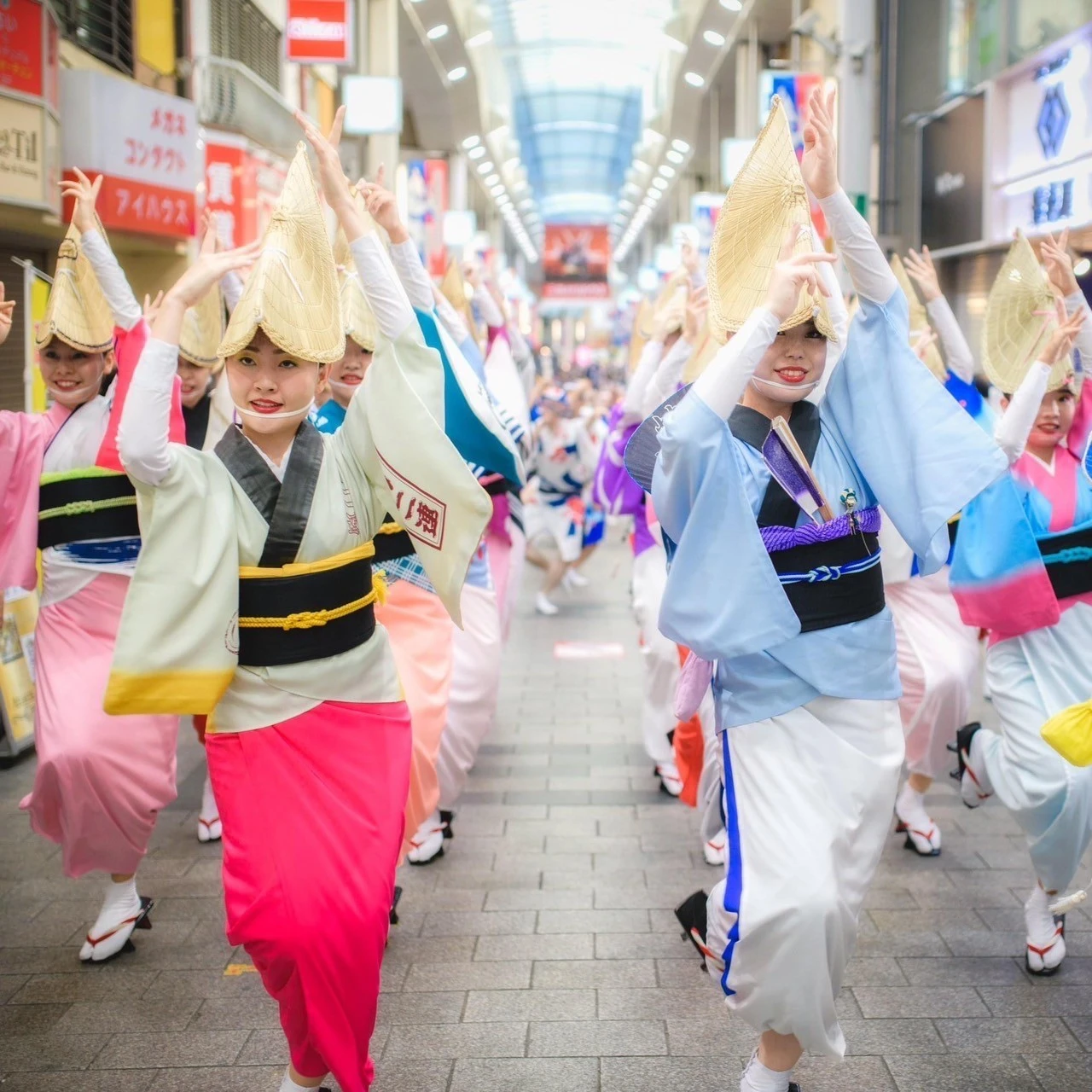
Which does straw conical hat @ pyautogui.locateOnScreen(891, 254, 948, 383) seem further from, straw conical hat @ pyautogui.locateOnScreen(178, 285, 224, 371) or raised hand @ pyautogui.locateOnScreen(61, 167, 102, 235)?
raised hand @ pyautogui.locateOnScreen(61, 167, 102, 235)

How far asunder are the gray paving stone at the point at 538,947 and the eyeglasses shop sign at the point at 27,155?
4.81m

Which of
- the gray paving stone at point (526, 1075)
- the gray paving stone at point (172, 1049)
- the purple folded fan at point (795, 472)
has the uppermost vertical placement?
the purple folded fan at point (795, 472)

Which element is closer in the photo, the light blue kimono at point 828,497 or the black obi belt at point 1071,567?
the light blue kimono at point 828,497

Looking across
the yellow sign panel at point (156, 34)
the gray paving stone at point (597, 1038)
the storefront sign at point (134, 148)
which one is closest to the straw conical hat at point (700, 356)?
the gray paving stone at point (597, 1038)

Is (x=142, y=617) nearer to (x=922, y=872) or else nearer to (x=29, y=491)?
(x=29, y=491)

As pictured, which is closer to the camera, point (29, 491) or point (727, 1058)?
point (727, 1058)

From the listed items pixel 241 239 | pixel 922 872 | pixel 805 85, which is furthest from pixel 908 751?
pixel 805 85

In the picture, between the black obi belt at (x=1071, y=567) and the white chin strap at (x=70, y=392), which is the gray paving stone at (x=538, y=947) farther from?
the white chin strap at (x=70, y=392)

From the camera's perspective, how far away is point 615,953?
4.18 m

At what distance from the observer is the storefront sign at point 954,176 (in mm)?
11648

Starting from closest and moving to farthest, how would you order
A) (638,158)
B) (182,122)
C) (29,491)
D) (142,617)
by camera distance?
(142,617)
(29,491)
(182,122)
(638,158)

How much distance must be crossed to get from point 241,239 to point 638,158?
19.4 meters

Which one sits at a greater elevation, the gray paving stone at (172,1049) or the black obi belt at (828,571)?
the black obi belt at (828,571)

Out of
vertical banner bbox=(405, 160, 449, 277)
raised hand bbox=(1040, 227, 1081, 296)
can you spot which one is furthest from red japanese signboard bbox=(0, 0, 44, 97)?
vertical banner bbox=(405, 160, 449, 277)
